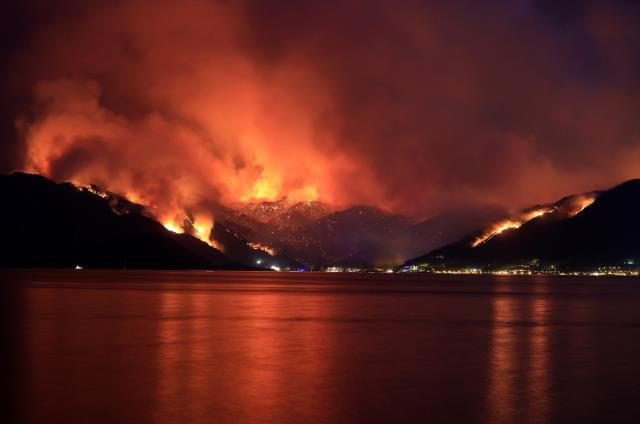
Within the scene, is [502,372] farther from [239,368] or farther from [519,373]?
[239,368]

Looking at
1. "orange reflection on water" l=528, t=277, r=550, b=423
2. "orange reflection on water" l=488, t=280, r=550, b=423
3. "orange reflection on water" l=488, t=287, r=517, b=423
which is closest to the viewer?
"orange reflection on water" l=488, t=280, r=550, b=423

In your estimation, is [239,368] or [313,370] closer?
[313,370]

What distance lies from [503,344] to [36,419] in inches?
1295

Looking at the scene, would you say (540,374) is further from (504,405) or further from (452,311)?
(452,311)

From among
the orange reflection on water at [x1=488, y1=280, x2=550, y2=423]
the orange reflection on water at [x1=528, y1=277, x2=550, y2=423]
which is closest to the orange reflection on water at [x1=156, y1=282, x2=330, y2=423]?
the orange reflection on water at [x1=488, y1=280, x2=550, y2=423]

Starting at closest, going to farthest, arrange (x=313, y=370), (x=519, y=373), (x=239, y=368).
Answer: (x=519, y=373)
(x=313, y=370)
(x=239, y=368)

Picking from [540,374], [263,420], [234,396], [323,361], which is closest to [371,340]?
[323,361]

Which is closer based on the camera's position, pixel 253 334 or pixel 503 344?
pixel 503 344

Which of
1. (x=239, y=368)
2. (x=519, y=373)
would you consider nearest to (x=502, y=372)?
(x=519, y=373)

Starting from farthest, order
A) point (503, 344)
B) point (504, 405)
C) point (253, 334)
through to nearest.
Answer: point (253, 334) → point (503, 344) → point (504, 405)

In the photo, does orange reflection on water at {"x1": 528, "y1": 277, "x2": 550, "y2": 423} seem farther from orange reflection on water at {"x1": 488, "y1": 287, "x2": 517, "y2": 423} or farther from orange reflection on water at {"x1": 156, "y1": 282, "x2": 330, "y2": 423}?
orange reflection on water at {"x1": 156, "y1": 282, "x2": 330, "y2": 423}

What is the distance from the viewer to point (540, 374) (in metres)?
37.2

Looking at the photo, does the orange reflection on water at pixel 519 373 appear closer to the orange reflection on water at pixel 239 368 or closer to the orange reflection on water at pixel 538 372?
the orange reflection on water at pixel 538 372

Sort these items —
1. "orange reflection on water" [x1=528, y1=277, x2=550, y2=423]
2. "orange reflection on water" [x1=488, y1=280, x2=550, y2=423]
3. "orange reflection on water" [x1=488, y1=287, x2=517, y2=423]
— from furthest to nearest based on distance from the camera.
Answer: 1. "orange reflection on water" [x1=528, y1=277, x2=550, y2=423]
2. "orange reflection on water" [x1=488, y1=287, x2=517, y2=423]
3. "orange reflection on water" [x1=488, y1=280, x2=550, y2=423]
